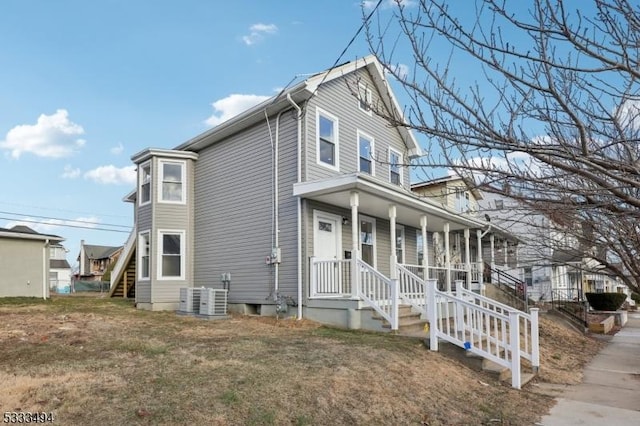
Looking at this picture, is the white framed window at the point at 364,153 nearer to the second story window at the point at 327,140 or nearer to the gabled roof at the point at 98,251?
the second story window at the point at 327,140

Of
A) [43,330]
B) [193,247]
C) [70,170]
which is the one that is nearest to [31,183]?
[70,170]

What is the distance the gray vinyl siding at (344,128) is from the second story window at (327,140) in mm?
159

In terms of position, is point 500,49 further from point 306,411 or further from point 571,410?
point 571,410

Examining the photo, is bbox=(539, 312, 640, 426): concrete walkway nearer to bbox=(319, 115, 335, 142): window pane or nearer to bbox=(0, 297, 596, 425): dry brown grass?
bbox=(0, 297, 596, 425): dry brown grass

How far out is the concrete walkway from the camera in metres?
5.46

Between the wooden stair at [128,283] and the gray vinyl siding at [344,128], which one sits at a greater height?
the gray vinyl siding at [344,128]

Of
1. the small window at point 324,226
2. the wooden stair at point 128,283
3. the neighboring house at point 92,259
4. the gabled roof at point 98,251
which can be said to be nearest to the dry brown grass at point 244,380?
the small window at point 324,226

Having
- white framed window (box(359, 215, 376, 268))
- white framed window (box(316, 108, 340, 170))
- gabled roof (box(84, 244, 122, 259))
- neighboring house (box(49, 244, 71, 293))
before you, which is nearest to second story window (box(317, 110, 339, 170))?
white framed window (box(316, 108, 340, 170))

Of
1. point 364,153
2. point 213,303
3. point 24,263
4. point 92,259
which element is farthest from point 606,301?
point 92,259

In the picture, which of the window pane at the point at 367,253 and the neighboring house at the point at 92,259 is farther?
the neighboring house at the point at 92,259

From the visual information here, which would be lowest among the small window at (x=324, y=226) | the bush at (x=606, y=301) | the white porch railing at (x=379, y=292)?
the bush at (x=606, y=301)

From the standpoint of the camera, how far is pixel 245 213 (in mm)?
12672

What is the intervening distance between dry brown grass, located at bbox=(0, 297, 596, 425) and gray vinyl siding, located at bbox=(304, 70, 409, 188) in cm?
475

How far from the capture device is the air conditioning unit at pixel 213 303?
1152cm
